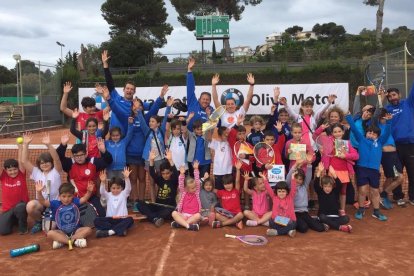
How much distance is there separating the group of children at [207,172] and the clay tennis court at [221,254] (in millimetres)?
247

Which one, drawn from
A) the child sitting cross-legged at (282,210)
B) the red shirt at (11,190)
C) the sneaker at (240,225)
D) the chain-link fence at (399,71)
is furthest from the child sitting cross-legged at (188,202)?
the chain-link fence at (399,71)

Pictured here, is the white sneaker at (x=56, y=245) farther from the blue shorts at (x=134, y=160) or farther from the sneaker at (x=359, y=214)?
the sneaker at (x=359, y=214)

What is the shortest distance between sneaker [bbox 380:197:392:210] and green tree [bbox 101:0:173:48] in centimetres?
3985

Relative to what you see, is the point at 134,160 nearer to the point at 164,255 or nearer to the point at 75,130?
the point at 75,130

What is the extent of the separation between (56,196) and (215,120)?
2.57m

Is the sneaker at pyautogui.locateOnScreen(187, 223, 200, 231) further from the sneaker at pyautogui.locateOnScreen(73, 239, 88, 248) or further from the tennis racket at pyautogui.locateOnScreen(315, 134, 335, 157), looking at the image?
the tennis racket at pyautogui.locateOnScreen(315, 134, 335, 157)

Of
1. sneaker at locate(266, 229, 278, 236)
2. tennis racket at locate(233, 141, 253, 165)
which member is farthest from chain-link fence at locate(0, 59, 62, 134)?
sneaker at locate(266, 229, 278, 236)

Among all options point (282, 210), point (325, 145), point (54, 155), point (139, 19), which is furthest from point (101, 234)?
point (139, 19)

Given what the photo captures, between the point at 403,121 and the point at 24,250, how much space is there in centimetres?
577

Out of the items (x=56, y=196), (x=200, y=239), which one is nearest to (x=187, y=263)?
(x=200, y=239)

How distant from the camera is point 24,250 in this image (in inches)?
186

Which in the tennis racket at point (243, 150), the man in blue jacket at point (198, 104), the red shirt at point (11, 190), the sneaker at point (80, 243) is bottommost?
the sneaker at point (80, 243)

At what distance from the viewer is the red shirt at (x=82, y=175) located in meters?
5.74

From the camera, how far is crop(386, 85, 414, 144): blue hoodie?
623 centimetres
